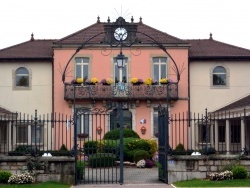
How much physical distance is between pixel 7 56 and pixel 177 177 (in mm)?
22959

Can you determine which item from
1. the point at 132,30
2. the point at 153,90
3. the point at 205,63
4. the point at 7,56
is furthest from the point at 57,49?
the point at 132,30

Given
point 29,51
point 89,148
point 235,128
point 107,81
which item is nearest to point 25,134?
point 107,81

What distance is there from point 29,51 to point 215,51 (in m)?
11.7

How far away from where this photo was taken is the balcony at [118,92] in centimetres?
4075

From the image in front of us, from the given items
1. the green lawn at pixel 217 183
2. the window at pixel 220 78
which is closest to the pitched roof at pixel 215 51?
the window at pixel 220 78

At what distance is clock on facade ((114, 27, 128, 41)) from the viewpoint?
80.2ft

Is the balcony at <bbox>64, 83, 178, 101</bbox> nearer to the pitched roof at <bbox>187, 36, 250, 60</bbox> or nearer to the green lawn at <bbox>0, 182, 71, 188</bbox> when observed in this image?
the pitched roof at <bbox>187, 36, 250, 60</bbox>

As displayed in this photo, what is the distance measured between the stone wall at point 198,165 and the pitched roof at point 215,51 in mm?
21090

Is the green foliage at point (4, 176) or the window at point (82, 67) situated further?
the window at point (82, 67)

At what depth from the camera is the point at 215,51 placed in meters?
43.5

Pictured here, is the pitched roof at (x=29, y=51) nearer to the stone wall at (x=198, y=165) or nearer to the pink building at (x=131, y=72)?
the pink building at (x=131, y=72)

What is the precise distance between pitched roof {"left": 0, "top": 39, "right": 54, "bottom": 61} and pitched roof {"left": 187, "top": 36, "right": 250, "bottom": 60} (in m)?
9.06

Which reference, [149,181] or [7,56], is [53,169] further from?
[7,56]

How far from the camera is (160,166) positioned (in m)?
23.3
